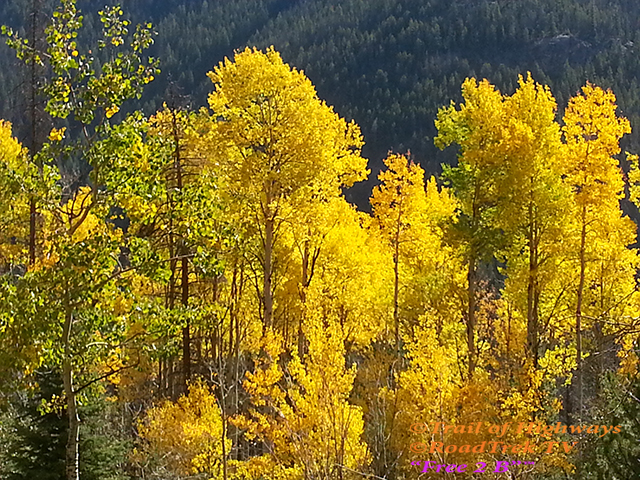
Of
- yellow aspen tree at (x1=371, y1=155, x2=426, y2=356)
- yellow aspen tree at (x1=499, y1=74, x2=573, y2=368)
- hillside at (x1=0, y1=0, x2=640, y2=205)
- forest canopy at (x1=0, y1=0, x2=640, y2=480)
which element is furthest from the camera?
hillside at (x1=0, y1=0, x2=640, y2=205)

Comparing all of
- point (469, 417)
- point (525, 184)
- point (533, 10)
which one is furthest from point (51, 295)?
point (533, 10)

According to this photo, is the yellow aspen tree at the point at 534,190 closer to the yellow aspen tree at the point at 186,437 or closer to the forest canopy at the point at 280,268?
the forest canopy at the point at 280,268

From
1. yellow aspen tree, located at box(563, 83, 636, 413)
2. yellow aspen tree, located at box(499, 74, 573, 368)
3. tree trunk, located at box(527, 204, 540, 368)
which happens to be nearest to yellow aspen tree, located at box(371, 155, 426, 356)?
yellow aspen tree, located at box(499, 74, 573, 368)

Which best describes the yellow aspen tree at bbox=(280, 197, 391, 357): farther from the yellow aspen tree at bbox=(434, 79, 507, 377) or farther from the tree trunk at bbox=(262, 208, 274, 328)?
the yellow aspen tree at bbox=(434, 79, 507, 377)

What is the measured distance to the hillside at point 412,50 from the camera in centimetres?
11269

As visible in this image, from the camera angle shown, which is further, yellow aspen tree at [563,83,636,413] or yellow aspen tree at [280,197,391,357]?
yellow aspen tree at [280,197,391,357]

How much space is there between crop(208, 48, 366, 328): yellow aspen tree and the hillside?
88388 millimetres

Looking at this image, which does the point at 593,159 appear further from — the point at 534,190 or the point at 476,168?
the point at 476,168

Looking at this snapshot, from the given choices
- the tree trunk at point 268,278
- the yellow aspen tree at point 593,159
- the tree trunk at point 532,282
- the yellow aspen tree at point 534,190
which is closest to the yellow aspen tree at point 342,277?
the tree trunk at point 268,278

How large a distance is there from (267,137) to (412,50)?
454ft

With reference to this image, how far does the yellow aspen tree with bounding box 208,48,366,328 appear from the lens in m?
14.0

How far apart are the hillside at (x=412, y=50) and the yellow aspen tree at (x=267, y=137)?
8839cm

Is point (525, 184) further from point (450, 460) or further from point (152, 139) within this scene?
point (152, 139)

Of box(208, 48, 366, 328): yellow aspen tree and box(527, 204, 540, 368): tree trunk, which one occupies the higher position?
box(208, 48, 366, 328): yellow aspen tree
